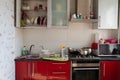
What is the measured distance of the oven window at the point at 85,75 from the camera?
3207mm

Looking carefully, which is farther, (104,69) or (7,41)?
(104,69)

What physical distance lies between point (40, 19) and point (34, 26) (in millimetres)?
189

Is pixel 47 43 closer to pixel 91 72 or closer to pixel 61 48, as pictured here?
pixel 61 48

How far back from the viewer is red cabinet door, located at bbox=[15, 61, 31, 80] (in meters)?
3.20

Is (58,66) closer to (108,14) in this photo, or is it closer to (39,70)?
(39,70)

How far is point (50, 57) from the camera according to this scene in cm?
334

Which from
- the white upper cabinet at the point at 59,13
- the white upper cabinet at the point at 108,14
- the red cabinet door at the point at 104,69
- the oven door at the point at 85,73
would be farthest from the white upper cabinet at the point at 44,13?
the red cabinet door at the point at 104,69

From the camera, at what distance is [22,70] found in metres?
3.21

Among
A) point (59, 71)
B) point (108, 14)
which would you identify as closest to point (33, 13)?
point (59, 71)

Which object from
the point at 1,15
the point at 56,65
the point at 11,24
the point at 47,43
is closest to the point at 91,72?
the point at 56,65

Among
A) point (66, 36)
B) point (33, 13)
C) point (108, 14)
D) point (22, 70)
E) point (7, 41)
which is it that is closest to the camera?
point (7, 41)

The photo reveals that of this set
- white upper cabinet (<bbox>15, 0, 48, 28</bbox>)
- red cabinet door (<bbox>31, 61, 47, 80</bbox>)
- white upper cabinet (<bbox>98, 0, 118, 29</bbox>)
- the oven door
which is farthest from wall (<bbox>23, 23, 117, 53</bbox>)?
the oven door

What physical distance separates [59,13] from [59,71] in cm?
112

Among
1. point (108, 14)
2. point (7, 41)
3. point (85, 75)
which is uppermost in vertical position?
point (108, 14)
